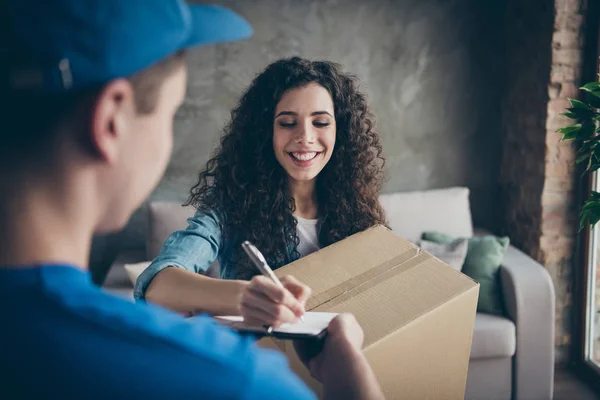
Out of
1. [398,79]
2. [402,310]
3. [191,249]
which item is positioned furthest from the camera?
[398,79]

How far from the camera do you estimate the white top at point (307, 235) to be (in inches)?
61.9

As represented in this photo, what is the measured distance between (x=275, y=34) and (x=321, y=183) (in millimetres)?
1629

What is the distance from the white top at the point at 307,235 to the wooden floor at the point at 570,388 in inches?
68.8

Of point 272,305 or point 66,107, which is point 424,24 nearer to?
point 272,305


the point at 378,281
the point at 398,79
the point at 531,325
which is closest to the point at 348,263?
the point at 378,281

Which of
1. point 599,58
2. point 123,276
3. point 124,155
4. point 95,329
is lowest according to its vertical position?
point 123,276

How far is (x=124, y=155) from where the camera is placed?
1.62 feet

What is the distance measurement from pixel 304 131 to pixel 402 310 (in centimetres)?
67

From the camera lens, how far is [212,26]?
529 mm

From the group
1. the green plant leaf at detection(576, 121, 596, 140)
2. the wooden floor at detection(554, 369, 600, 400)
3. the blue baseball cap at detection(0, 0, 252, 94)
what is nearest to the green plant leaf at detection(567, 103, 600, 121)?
the green plant leaf at detection(576, 121, 596, 140)

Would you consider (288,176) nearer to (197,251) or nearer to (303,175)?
(303,175)

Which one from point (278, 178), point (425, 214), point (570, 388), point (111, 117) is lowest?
point (570, 388)

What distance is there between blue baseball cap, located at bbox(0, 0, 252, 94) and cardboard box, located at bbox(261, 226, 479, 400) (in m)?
0.60

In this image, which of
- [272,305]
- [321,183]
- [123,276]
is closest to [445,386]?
[272,305]
